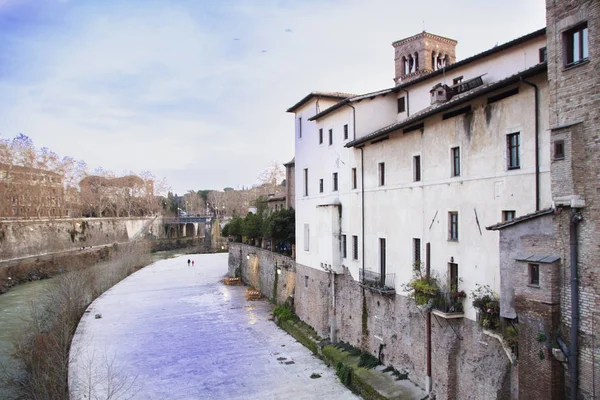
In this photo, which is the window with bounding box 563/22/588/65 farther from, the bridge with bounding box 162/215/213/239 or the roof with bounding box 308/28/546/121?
the bridge with bounding box 162/215/213/239

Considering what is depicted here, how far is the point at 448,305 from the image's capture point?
40.9 feet

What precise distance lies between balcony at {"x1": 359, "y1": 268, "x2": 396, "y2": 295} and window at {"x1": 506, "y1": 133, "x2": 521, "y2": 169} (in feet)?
21.1

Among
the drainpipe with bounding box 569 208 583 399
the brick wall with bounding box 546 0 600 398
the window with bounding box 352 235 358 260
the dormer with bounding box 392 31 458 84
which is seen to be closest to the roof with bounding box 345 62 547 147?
the brick wall with bounding box 546 0 600 398

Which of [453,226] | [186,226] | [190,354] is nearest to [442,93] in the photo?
[453,226]

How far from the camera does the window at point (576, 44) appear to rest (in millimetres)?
8078

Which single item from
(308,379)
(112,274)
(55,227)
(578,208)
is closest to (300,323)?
(308,379)

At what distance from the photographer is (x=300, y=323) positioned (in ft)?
77.0

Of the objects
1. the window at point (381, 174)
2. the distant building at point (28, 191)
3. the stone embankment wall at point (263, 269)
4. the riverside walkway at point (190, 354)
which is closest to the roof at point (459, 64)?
the window at point (381, 174)

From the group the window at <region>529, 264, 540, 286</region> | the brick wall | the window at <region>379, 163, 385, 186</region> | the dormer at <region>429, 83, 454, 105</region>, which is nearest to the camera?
the brick wall

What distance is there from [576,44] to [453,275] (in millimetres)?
6838

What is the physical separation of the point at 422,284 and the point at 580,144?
642 centimetres

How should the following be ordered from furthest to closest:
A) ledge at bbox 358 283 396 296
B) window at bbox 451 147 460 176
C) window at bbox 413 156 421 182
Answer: ledge at bbox 358 283 396 296 → window at bbox 413 156 421 182 → window at bbox 451 147 460 176

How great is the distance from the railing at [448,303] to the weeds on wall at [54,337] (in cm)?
1025

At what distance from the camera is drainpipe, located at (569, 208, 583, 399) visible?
8.06 m
